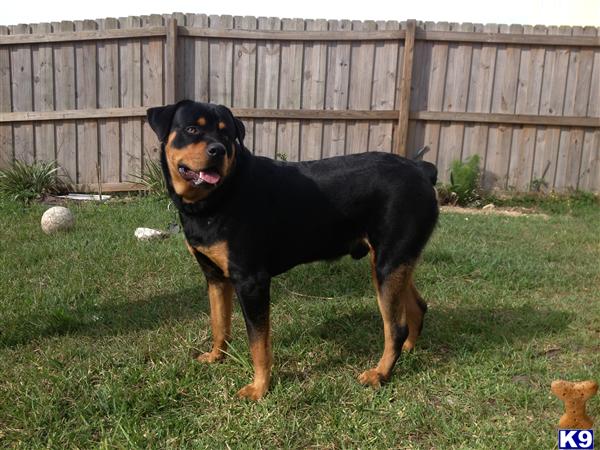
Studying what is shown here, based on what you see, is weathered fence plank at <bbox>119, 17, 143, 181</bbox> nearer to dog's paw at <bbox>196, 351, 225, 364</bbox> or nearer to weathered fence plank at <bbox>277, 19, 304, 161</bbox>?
weathered fence plank at <bbox>277, 19, 304, 161</bbox>

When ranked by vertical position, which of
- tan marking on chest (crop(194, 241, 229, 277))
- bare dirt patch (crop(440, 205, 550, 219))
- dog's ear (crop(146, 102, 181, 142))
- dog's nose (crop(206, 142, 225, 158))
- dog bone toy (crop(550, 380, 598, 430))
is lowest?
bare dirt patch (crop(440, 205, 550, 219))

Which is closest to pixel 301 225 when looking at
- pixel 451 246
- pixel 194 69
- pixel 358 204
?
pixel 358 204

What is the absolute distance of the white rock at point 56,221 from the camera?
6168 mm

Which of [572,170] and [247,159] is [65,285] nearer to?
[247,159]

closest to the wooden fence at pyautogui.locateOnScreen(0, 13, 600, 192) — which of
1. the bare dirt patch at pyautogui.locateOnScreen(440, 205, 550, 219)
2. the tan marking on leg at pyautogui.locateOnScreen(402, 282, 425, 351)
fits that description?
the bare dirt patch at pyautogui.locateOnScreen(440, 205, 550, 219)

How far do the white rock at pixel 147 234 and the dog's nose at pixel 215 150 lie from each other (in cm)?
338

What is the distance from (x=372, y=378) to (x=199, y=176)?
1526mm

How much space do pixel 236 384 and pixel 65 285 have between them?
2108 mm

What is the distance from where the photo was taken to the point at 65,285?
4.48m

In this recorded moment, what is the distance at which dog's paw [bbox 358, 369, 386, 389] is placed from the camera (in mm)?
3160

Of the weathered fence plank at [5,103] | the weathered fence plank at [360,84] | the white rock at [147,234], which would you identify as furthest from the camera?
the weathered fence plank at [360,84]

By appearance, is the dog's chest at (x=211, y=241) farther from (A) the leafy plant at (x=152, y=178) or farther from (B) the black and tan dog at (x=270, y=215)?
(A) the leafy plant at (x=152, y=178)

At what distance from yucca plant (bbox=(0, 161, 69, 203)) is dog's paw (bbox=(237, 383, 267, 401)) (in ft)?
20.3

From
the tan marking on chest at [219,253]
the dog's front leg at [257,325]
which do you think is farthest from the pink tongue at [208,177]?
the dog's front leg at [257,325]
